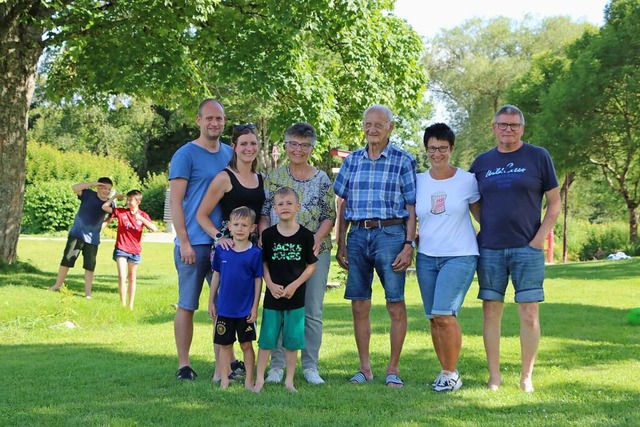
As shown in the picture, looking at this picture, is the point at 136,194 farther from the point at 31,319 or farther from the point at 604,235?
the point at 604,235

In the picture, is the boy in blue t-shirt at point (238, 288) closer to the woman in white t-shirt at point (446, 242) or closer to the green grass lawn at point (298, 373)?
the green grass lawn at point (298, 373)

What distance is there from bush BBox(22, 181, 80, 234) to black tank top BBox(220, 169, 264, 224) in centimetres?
3106

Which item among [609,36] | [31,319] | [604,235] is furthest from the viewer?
[604,235]

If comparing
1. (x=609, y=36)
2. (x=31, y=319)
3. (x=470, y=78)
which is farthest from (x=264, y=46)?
(x=470, y=78)

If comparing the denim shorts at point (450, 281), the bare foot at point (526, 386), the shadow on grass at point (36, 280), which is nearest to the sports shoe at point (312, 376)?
the denim shorts at point (450, 281)

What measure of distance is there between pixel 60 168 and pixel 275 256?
119ft

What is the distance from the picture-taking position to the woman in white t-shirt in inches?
243

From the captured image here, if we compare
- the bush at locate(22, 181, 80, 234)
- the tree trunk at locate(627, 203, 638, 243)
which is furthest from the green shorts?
the bush at locate(22, 181, 80, 234)

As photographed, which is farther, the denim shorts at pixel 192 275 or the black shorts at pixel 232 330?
the denim shorts at pixel 192 275

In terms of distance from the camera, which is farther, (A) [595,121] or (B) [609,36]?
(A) [595,121]

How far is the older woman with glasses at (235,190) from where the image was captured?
249 inches

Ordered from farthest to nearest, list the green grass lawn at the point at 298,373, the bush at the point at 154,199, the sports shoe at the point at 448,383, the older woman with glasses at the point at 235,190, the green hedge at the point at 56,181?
the bush at the point at 154,199 < the green hedge at the point at 56,181 < the older woman with glasses at the point at 235,190 < the sports shoe at the point at 448,383 < the green grass lawn at the point at 298,373

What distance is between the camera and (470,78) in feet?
156

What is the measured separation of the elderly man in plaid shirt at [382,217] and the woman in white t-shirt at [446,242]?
0.15 metres
